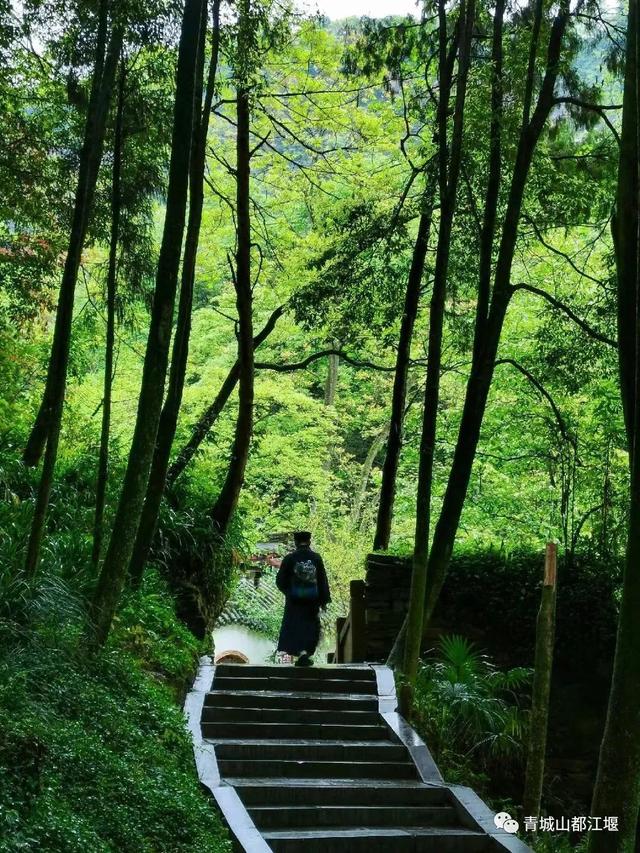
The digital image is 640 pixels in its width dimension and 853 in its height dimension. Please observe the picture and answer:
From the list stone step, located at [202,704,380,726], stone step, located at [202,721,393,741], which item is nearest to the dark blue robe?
stone step, located at [202,704,380,726]

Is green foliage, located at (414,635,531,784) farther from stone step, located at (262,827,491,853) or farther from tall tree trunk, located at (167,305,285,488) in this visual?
tall tree trunk, located at (167,305,285,488)

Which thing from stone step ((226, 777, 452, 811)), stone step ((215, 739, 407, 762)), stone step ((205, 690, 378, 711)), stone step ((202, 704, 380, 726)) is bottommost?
stone step ((226, 777, 452, 811))

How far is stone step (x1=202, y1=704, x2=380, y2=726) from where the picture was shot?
9.38 m

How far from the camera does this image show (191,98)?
7.39 m

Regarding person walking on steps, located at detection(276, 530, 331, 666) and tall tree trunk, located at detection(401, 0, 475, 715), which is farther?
person walking on steps, located at detection(276, 530, 331, 666)

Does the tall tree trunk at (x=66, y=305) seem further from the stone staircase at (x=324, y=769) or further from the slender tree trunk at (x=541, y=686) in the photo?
the slender tree trunk at (x=541, y=686)

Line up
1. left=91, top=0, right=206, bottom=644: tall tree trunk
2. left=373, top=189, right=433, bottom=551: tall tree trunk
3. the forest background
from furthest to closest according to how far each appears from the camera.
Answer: left=373, top=189, right=433, bottom=551: tall tree trunk < left=91, top=0, right=206, bottom=644: tall tree trunk < the forest background

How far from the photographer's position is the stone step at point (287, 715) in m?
9.38

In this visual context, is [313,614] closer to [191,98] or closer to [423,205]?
[423,205]

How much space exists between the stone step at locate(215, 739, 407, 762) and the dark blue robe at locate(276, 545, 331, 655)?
2158 millimetres

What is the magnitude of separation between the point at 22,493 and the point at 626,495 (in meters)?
9.08

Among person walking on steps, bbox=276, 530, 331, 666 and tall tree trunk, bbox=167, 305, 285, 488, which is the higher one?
tall tree trunk, bbox=167, 305, 285, 488

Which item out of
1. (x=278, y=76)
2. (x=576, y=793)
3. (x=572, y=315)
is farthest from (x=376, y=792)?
(x=278, y=76)

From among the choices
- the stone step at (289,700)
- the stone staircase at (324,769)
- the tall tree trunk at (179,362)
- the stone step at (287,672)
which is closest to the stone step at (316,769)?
the stone staircase at (324,769)
